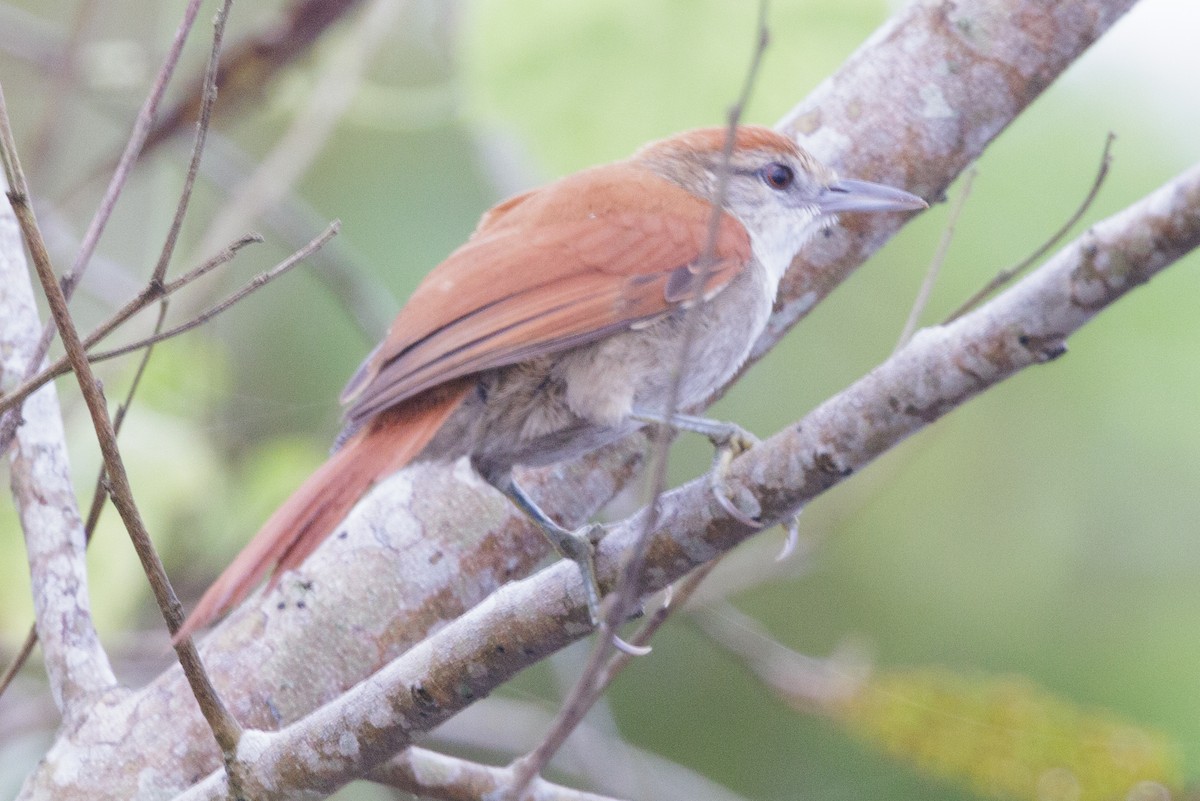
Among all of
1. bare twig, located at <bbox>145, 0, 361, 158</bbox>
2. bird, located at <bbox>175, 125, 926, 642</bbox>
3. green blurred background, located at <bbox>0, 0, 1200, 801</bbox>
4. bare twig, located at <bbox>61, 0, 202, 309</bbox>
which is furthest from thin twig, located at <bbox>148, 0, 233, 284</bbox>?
green blurred background, located at <bbox>0, 0, 1200, 801</bbox>

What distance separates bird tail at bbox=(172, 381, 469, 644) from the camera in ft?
6.23

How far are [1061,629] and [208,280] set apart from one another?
3832mm

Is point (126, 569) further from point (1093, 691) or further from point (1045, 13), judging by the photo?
point (1093, 691)

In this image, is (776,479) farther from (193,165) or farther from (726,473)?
(193,165)

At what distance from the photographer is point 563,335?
2430 mm

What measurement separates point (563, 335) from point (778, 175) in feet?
2.70

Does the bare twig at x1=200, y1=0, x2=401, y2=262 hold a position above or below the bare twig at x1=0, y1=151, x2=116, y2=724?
above

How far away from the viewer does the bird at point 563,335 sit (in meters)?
2.36

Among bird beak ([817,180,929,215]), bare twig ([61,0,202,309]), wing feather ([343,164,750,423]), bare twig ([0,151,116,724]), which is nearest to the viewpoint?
bare twig ([61,0,202,309])

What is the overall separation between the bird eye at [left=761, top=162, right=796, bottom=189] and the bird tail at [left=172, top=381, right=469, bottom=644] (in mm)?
973

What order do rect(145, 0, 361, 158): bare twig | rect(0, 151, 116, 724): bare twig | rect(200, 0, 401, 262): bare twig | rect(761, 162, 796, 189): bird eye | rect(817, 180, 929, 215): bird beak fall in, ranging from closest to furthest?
rect(0, 151, 116, 724): bare twig, rect(817, 180, 929, 215): bird beak, rect(761, 162, 796, 189): bird eye, rect(200, 0, 401, 262): bare twig, rect(145, 0, 361, 158): bare twig

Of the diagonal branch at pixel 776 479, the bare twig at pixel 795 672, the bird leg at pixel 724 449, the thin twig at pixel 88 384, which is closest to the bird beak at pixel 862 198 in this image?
the bird leg at pixel 724 449

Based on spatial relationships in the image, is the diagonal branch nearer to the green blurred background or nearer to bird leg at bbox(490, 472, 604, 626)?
bird leg at bbox(490, 472, 604, 626)

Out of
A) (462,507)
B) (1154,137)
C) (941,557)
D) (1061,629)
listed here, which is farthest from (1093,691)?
(462,507)
